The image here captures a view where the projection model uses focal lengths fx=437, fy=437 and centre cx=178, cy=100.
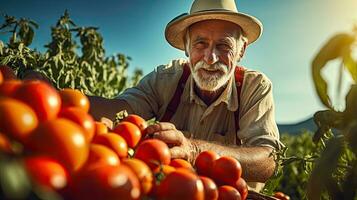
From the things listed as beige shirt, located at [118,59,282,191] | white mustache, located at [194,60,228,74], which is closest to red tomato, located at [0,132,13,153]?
beige shirt, located at [118,59,282,191]

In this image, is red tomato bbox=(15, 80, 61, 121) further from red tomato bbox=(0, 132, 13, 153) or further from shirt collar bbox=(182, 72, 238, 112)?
shirt collar bbox=(182, 72, 238, 112)

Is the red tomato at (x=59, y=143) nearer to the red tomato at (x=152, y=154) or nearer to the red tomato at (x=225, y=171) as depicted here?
the red tomato at (x=152, y=154)

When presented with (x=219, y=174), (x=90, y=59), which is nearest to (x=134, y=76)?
(x=90, y=59)

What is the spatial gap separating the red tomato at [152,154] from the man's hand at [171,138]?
0.30 meters

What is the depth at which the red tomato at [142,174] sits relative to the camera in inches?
43.6

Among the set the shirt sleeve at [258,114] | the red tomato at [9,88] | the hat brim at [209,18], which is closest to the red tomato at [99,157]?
the red tomato at [9,88]

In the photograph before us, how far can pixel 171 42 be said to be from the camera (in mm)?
3754

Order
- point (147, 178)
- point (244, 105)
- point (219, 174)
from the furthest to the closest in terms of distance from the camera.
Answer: point (244, 105) → point (219, 174) → point (147, 178)

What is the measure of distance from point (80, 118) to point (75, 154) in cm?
15

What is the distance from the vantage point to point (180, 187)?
1127 millimetres

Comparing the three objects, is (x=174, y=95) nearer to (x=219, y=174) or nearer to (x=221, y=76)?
(x=221, y=76)

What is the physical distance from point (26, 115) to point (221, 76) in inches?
92.6

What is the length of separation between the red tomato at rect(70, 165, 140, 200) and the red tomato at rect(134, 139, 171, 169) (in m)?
0.26

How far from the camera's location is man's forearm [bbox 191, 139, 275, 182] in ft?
7.49
